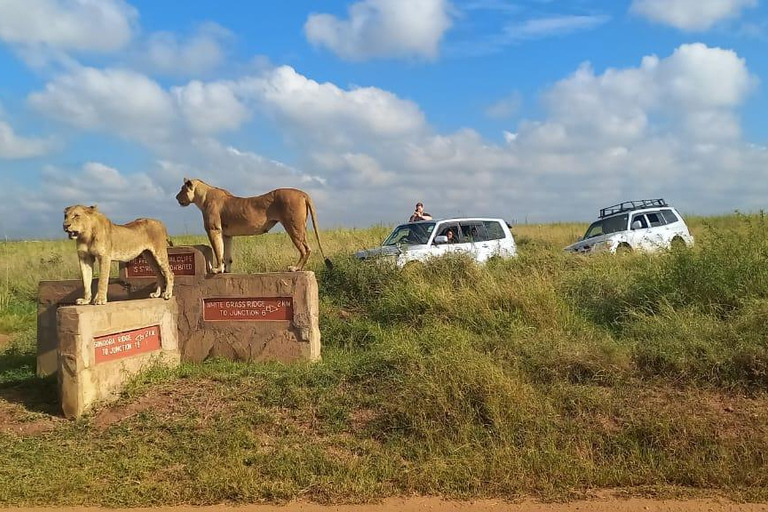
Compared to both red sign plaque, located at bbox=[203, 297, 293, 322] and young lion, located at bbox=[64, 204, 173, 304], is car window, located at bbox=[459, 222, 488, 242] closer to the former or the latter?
red sign plaque, located at bbox=[203, 297, 293, 322]

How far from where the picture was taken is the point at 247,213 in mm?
8148

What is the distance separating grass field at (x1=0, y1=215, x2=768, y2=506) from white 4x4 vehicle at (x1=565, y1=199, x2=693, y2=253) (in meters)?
6.66

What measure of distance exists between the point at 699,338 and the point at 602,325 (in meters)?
1.73

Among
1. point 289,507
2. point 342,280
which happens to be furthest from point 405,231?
point 289,507

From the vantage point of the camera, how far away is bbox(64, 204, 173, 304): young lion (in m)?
7.00

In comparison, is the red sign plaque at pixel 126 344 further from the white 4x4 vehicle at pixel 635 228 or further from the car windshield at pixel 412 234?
the white 4x4 vehicle at pixel 635 228

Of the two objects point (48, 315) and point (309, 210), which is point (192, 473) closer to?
point (309, 210)

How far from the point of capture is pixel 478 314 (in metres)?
8.55

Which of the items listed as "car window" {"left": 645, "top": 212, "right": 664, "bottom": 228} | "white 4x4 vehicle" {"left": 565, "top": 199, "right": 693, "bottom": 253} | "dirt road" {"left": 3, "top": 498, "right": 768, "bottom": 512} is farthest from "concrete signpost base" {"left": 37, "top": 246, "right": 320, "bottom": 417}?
"car window" {"left": 645, "top": 212, "right": 664, "bottom": 228}

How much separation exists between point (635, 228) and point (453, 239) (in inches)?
240

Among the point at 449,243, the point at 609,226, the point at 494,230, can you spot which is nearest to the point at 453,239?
the point at 449,243

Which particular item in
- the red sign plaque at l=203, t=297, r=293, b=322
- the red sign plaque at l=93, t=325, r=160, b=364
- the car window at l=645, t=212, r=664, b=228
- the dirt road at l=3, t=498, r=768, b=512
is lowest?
the dirt road at l=3, t=498, r=768, b=512

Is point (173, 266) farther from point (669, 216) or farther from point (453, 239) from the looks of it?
point (669, 216)

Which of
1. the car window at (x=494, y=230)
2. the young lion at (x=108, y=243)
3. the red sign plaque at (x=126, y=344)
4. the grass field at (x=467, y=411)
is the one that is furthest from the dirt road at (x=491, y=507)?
the car window at (x=494, y=230)
